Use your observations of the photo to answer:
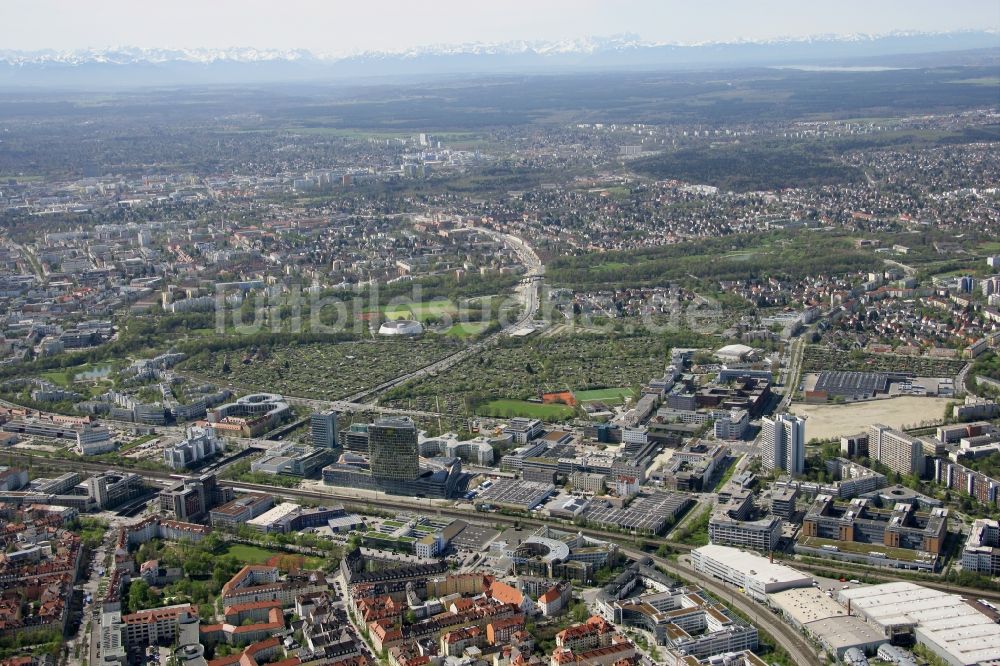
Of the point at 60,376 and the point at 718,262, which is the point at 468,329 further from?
the point at 718,262

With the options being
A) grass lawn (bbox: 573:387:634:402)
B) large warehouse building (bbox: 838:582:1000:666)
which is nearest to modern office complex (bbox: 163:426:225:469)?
grass lawn (bbox: 573:387:634:402)

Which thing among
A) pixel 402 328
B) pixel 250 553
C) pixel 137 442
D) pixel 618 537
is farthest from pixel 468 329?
pixel 250 553

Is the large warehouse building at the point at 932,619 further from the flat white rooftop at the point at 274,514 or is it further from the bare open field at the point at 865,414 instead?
the flat white rooftop at the point at 274,514

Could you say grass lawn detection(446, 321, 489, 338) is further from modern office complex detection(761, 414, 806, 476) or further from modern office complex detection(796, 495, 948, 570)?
modern office complex detection(796, 495, 948, 570)

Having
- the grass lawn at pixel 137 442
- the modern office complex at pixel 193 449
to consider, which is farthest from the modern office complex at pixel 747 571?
the grass lawn at pixel 137 442

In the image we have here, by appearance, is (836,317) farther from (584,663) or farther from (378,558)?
(584,663)
